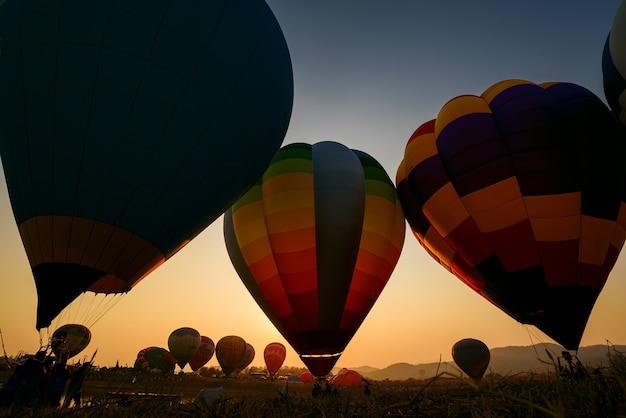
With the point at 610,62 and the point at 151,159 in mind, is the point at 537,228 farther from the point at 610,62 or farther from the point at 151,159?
the point at 151,159

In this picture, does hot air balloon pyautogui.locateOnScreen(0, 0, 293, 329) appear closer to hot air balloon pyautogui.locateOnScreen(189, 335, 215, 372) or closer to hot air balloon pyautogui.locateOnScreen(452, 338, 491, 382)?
hot air balloon pyautogui.locateOnScreen(452, 338, 491, 382)

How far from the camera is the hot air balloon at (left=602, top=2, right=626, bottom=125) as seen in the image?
9.17 m

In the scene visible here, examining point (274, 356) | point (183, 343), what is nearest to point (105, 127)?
point (183, 343)

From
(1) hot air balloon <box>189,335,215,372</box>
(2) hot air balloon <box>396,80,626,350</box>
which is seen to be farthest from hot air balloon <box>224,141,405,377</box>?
(1) hot air balloon <box>189,335,215,372</box>

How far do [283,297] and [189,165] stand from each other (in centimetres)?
771

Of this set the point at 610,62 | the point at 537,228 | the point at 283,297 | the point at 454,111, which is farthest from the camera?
the point at 283,297

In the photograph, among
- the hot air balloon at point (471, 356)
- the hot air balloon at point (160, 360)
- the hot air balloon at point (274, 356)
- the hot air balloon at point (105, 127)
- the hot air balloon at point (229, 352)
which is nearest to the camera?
the hot air balloon at point (105, 127)

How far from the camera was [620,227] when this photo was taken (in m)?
11.3

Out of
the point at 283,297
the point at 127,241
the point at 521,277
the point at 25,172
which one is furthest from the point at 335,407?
the point at 283,297

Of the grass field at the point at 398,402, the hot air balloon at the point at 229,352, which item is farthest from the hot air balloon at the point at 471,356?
the hot air balloon at the point at 229,352

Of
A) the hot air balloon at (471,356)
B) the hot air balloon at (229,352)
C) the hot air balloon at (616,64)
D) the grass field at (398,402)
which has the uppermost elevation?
the hot air balloon at (616,64)

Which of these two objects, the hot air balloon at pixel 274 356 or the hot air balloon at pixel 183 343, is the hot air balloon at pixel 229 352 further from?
the hot air balloon at pixel 274 356

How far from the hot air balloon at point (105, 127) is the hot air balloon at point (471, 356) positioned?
2218 cm

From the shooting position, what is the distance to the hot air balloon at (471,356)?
2337cm
